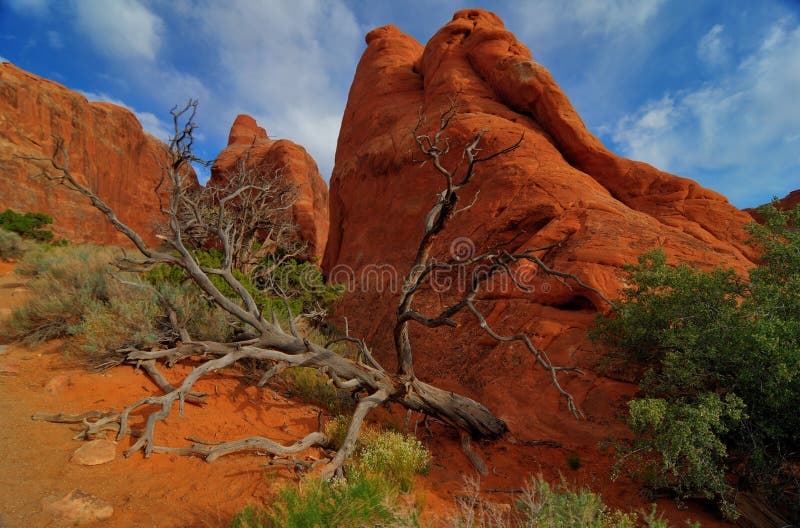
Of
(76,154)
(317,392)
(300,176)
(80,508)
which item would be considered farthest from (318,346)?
(76,154)

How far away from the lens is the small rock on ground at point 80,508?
283 cm

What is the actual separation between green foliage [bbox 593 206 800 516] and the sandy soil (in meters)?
0.65

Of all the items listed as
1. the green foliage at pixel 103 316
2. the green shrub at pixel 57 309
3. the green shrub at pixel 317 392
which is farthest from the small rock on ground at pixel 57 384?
the green shrub at pixel 317 392

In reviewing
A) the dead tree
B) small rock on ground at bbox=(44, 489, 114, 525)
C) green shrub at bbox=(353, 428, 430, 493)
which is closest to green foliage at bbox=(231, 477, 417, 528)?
green shrub at bbox=(353, 428, 430, 493)

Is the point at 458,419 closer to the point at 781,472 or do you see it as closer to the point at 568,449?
the point at 568,449

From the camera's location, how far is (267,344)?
5297 mm

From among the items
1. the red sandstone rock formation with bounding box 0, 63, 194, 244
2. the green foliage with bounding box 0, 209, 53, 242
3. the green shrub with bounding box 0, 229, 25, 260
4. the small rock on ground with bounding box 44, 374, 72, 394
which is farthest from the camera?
the red sandstone rock formation with bounding box 0, 63, 194, 244

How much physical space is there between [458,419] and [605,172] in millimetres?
10030

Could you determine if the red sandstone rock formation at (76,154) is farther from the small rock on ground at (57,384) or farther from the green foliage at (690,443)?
the green foliage at (690,443)

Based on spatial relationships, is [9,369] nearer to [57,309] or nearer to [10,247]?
[57,309]

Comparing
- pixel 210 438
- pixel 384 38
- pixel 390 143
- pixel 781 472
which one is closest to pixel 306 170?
pixel 384 38

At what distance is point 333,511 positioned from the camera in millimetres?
2553

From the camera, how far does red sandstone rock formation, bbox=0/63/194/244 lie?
22781mm

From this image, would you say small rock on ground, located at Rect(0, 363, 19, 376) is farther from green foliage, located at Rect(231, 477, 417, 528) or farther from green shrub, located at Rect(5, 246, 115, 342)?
green foliage, located at Rect(231, 477, 417, 528)
